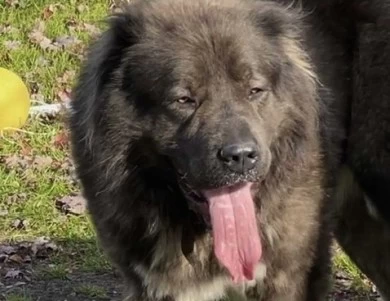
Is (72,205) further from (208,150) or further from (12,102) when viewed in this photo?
(208,150)

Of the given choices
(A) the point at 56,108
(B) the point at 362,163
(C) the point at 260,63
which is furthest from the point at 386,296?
(A) the point at 56,108

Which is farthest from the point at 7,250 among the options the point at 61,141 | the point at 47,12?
the point at 47,12

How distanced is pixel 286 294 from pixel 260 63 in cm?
110

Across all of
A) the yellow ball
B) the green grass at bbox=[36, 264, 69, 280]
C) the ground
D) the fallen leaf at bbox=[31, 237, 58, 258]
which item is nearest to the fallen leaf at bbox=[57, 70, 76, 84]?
the ground

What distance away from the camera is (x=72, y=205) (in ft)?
21.6

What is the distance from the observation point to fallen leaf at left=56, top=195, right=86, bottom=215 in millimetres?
6520

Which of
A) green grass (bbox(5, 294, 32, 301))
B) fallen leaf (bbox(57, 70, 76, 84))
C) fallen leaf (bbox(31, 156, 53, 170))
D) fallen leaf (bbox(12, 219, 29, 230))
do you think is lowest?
fallen leaf (bbox(57, 70, 76, 84))

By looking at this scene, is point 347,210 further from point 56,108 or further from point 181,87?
point 56,108

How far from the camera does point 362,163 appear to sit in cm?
504

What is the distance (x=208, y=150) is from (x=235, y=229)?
40 centimetres

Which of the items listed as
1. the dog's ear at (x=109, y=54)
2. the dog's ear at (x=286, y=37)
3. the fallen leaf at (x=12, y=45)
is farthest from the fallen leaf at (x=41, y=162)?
the dog's ear at (x=286, y=37)

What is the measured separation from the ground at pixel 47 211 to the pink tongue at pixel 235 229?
116cm

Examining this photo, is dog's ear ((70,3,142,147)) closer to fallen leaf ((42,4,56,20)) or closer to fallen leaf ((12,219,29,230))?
fallen leaf ((12,219,29,230))

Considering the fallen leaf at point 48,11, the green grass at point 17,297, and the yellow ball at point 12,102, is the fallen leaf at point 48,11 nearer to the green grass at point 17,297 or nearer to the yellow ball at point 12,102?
the yellow ball at point 12,102
